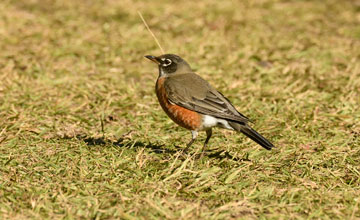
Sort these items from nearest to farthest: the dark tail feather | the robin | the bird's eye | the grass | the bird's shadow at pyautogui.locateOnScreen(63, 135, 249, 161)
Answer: the grass
the dark tail feather
the robin
the bird's shadow at pyautogui.locateOnScreen(63, 135, 249, 161)
the bird's eye

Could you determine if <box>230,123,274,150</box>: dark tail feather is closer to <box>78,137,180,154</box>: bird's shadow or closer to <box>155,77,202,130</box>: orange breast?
<box>155,77,202,130</box>: orange breast

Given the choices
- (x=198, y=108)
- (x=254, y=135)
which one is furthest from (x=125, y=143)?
(x=254, y=135)

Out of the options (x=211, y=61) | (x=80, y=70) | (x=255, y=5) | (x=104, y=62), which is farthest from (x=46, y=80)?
(x=255, y=5)

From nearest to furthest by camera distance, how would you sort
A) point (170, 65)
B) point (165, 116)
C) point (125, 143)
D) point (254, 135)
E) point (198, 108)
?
point (254, 135) < point (198, 108) < point (125, 143) < point (170, 65) < point (165, 116)

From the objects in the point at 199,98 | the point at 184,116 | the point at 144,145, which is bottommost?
the point at 144,145

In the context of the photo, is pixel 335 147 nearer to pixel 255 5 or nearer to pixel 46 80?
pixel 46 80

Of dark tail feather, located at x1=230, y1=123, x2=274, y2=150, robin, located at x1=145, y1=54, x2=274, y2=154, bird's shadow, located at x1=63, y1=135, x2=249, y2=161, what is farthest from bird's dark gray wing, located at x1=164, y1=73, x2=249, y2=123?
bird's shadow, located at x1=63, y1=135, x2=249, y2=161

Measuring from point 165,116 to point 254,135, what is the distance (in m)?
1.74

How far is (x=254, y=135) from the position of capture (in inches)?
214

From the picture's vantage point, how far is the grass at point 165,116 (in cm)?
449

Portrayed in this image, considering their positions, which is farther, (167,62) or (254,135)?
(167,62)

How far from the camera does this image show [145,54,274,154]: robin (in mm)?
5547

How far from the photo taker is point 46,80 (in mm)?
7785

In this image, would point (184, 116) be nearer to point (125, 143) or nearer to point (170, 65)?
point (125, 143)
